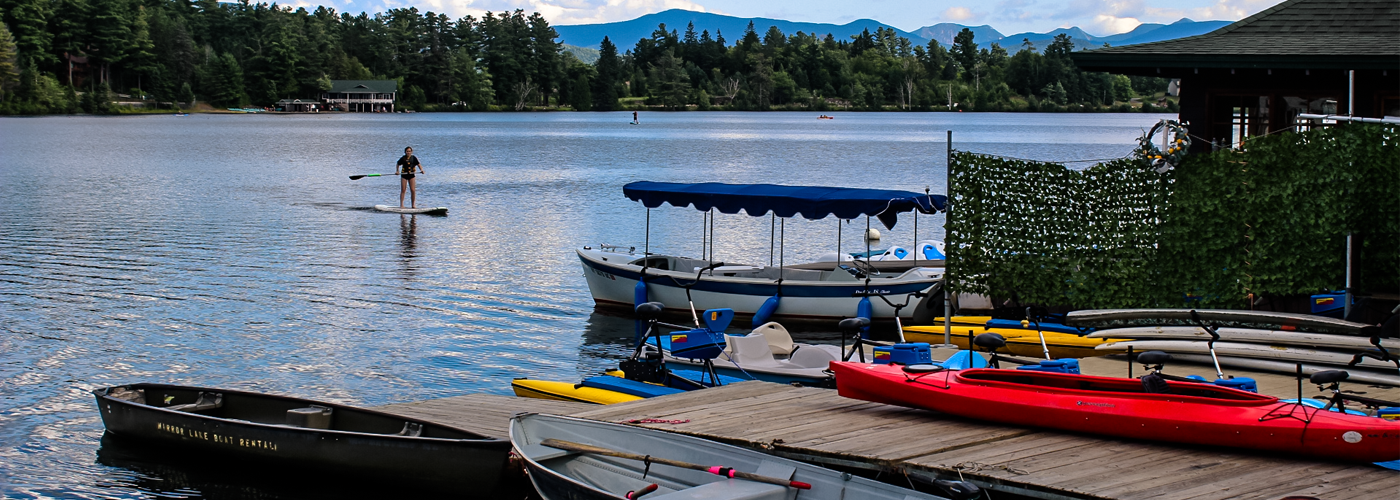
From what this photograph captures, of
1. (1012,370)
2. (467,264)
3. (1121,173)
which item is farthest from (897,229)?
(1012,370)

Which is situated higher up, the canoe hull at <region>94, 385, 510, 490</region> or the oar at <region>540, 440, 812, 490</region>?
the oar at <region>540, 440, 812, 490</region>

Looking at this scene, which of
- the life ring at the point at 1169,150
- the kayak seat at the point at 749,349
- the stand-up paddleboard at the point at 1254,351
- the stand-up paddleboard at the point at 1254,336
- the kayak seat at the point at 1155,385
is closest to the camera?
the kayak seat at the point at 1155,385

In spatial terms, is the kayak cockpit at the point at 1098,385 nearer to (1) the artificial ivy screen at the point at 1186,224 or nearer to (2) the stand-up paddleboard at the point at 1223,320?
(2) the stand-up paddleboard at the point at 1223,320

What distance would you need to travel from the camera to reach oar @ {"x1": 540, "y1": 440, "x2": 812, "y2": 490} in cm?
997

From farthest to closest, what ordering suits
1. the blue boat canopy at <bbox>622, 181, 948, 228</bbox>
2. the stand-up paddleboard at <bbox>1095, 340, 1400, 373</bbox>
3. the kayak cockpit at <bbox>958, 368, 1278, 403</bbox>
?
the blue boat canopy at <bbox>622, 181, 948, 228</bbox>
the stand-up paddleboard at <bbox>1095, 340, 1400, 373</bbox>
the kayak cockpit at <bbox>958, 368, 1278, 403</bbox>

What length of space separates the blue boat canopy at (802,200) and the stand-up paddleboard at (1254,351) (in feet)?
23.1

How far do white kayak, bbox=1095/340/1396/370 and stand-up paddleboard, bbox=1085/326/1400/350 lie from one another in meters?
0.08

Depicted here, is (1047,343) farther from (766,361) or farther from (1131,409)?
(1131,409)

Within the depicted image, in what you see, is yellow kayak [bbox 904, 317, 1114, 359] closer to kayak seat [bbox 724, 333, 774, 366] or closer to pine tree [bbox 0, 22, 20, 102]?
kayak seat [bbox 724, 333, 774, 366]

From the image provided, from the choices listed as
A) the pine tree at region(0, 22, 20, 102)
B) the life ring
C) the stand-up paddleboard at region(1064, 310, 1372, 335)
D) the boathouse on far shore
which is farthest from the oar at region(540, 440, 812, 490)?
the pine tree at region(0, 22, 20, 102)

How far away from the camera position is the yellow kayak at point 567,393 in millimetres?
14531

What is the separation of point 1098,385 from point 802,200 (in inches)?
467

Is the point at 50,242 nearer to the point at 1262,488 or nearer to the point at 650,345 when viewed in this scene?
the point at 650,345

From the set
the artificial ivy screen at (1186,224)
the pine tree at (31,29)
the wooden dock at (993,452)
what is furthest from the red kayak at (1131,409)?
the pine tree at (31,29)
